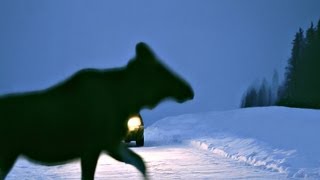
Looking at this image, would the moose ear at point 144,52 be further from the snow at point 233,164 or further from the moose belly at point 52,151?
the snow at point 233,164

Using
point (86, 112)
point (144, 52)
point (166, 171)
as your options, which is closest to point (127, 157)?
point (86, 112)

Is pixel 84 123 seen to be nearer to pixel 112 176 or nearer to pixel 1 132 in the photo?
pixel 1 132

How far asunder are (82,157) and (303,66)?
35.3 metres

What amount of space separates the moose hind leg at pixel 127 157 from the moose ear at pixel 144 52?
41 cm

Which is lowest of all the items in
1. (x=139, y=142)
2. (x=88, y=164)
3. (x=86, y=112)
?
(x=88, y=164)

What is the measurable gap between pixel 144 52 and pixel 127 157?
48 cm

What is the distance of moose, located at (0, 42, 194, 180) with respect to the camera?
2.04 m

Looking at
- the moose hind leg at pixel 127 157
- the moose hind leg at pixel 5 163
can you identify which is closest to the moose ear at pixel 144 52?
the moose hind leg at pixel 127 157

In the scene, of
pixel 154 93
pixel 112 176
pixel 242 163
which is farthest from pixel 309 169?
pixel 154 93

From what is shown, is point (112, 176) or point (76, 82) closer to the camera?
point (76, 82)

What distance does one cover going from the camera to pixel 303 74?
34875 mm

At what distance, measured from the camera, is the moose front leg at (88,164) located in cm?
206

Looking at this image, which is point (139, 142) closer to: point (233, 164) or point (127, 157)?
point (233, 164)

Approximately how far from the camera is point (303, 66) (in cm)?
3547
